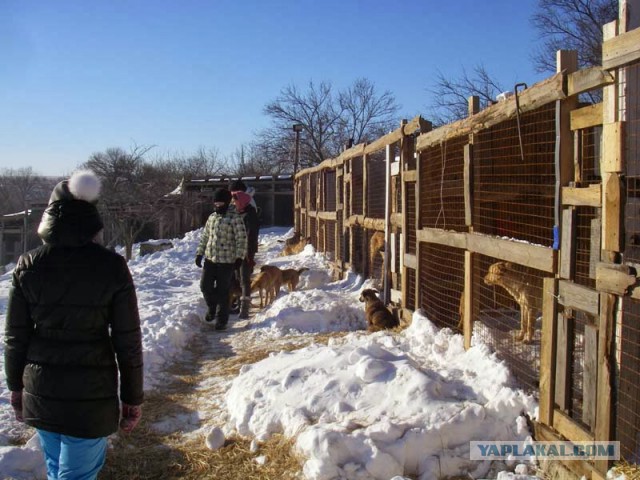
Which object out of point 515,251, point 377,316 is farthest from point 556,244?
point 377,316

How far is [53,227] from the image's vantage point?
2791 millimetres

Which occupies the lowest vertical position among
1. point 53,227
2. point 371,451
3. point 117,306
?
point 371,451

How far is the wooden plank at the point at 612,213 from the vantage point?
117 inches

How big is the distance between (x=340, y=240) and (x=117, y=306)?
8.81m

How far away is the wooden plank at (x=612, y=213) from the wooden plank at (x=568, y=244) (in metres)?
0.42

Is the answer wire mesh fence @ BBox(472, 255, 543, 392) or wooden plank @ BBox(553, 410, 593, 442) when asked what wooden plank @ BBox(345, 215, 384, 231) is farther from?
wooden plank @ BBox(553, 410, 593, 442)

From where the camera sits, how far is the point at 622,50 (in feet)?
9.47

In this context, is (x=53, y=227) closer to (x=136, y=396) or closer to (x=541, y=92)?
(x=136, y=396)

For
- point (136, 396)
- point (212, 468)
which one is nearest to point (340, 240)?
point (212, 468)

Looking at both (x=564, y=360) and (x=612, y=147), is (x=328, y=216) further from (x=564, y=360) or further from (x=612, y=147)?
(x=612, y=147)

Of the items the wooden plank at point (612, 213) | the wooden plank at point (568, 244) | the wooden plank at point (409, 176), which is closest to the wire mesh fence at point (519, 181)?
the wooden plank at point (409, 176)

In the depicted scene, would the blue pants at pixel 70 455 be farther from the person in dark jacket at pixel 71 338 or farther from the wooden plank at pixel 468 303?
the wooden plank at pixel 468 303

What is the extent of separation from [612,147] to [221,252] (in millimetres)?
6023

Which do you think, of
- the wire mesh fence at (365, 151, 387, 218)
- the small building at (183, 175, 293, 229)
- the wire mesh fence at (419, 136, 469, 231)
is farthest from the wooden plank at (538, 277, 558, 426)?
the small building at (183, 175, 293, 229)
